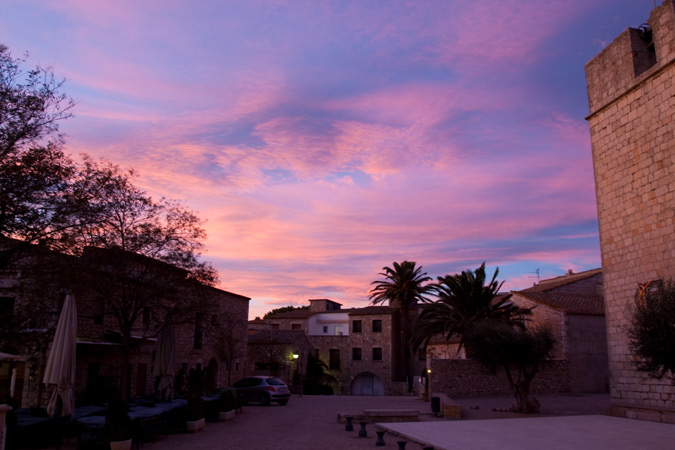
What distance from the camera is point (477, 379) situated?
26562 mm

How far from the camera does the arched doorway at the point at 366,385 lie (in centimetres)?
4906

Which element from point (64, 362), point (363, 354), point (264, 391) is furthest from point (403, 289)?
point (64, 362)

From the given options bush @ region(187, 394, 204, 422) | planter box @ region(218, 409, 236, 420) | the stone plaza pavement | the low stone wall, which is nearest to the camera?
the stone plaza pavement

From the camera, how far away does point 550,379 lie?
28.0m

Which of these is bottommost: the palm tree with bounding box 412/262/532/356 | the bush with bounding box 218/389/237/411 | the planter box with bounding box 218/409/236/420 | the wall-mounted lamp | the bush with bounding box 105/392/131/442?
the planter box with bounding box 218/409/236/420

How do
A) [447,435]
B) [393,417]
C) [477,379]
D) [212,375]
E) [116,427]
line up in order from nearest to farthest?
[116,427]
[447,435]
[393,417]
[477,379]
[212,375]

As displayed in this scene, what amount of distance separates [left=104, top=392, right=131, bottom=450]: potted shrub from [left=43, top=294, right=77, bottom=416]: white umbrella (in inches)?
85.0

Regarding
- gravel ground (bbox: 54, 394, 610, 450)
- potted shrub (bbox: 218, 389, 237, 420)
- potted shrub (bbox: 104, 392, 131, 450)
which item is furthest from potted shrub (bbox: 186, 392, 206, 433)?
potted shrub (bbox: 104, 392, 131, 450)

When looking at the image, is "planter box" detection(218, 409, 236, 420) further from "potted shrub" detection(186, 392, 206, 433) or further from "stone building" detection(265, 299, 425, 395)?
"stone building" detection(265, 299, 425, 395)

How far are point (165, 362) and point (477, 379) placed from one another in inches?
628

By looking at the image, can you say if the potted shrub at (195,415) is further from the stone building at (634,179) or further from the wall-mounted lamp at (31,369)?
the stone building at (634,179)

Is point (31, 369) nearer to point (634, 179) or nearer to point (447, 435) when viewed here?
point (447, 435)

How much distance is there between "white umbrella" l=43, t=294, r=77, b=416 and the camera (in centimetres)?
1175

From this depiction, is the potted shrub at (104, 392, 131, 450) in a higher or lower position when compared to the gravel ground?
higher
